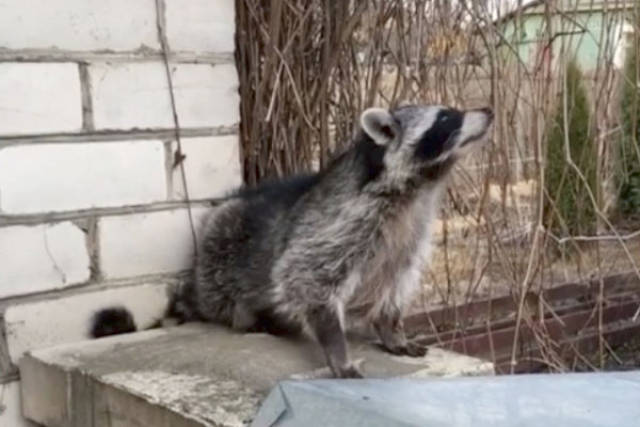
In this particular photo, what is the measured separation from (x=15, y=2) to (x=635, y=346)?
12.2 feet

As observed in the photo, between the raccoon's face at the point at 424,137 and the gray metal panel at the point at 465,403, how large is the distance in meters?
0.71

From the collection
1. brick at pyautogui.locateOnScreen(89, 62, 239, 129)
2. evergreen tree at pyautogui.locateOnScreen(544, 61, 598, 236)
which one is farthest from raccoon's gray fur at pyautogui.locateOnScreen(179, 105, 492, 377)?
evergreen tree at pyautogui.locateOnScreen(544, 61, 598, 236)

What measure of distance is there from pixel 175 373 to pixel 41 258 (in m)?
0.46

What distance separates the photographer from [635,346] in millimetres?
4965

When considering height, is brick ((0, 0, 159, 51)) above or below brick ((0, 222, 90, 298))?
above

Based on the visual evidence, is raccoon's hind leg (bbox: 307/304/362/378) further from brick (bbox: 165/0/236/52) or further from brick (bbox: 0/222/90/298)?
brick (bbox: 165/0/236/52)

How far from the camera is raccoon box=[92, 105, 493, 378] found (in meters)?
2.13

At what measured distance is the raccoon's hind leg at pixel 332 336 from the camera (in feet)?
6.66

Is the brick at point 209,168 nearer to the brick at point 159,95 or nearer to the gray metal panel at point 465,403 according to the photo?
the brick at point 159,95

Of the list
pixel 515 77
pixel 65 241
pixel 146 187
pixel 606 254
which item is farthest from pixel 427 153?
pixel 606 254

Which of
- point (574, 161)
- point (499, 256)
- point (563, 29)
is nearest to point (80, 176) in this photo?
point (499, 256)

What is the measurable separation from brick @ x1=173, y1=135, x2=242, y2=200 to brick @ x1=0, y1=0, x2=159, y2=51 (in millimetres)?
276

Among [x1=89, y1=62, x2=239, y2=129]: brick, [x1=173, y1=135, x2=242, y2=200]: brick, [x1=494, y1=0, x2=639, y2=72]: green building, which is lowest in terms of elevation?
[x1=173, y1=135, x2=242, y2=200]: brick

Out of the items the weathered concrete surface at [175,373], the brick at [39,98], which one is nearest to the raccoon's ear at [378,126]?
the weathered concrete surface at [175,373]
